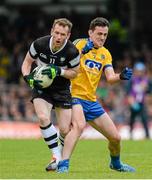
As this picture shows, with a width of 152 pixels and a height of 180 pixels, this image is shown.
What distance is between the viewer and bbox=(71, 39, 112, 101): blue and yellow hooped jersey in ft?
40.4

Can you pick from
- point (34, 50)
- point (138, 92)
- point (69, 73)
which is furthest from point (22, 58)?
point (69, 73)

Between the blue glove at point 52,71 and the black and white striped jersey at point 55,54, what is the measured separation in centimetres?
20

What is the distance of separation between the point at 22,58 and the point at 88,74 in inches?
647

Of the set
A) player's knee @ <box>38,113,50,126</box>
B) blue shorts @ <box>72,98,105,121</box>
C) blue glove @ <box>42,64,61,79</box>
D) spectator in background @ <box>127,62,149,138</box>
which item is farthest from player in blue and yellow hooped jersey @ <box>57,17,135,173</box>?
spectator in background @ <box>127,62,149,138</box>

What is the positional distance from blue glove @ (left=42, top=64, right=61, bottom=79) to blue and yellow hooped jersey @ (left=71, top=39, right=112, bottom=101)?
497 millimetres

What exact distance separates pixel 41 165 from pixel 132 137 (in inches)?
404

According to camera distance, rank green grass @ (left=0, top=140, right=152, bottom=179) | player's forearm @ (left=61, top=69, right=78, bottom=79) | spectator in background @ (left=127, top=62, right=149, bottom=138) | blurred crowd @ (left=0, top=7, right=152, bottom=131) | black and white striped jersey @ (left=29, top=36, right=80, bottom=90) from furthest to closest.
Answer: blurred crowd @ (left=0, top=7, right=152, bottom=131) → spectator in background @ (left=127, top=62, right=149, bottom=138) → black and white striped jersey @ (left=29, top=36, right=80, bottom=90) → player's forearm @ (left=61, top=69, right=78, bottom=79) → green grass @ (left=0, top=140, right=152, bottom=179)

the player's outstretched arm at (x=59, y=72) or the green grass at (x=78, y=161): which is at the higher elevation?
the player's outstretched arm at (x=59, y=72)

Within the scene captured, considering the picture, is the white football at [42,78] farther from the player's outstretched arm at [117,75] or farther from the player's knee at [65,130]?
the player's outstretched arm at [117,75]

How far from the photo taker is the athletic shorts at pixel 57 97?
12.1 m

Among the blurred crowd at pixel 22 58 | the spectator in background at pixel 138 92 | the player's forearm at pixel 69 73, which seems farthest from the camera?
the blurred crowd at pixel 22 58

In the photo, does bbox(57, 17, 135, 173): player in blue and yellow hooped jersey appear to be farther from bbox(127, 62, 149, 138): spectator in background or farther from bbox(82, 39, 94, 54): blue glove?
bbox(127, 62, 149, 138): spectator in background

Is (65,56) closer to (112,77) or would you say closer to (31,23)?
(112,77)

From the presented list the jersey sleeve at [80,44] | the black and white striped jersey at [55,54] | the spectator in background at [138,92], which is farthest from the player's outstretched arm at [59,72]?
the spectator in background at [138,92]
